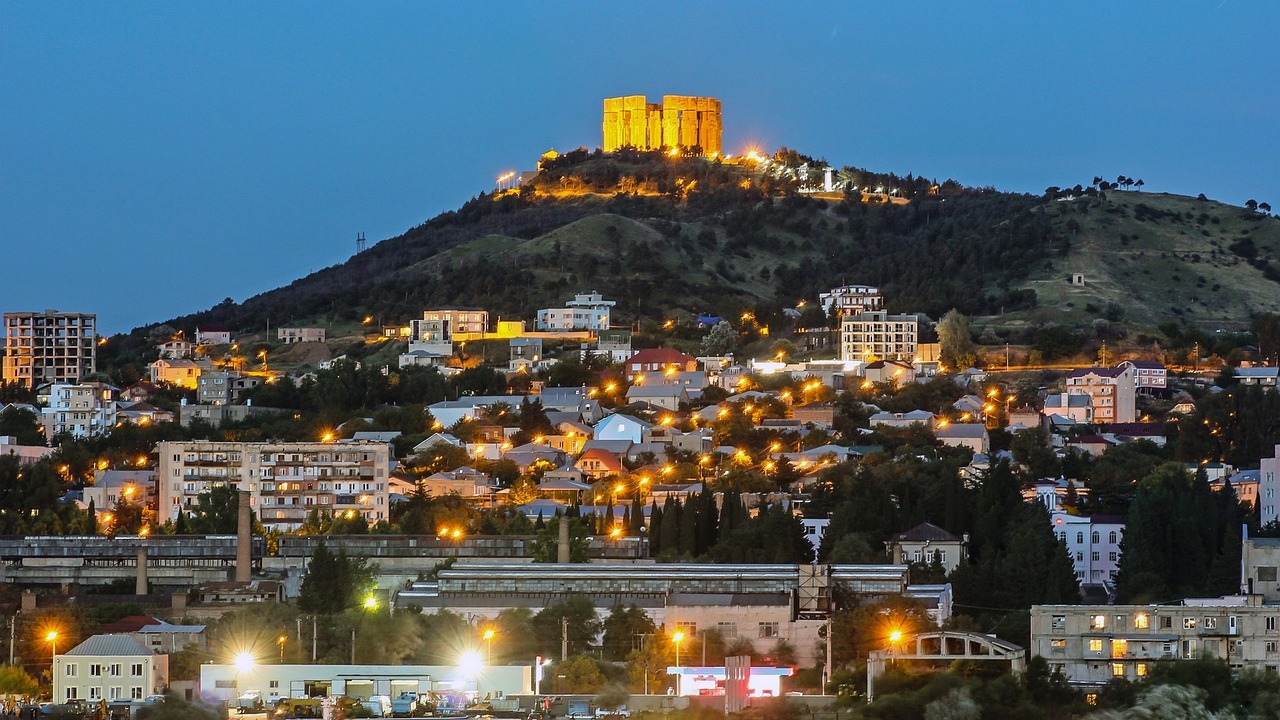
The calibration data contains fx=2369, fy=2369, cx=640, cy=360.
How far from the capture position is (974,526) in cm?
6569

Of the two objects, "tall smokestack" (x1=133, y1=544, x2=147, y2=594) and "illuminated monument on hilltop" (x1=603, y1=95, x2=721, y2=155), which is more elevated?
"illuminated monument on hilltop" (x1=603, y1=95, x2=721, y2=155)

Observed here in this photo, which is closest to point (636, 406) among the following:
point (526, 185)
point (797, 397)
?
point (797, 397)

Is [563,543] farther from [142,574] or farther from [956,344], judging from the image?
[956,344]

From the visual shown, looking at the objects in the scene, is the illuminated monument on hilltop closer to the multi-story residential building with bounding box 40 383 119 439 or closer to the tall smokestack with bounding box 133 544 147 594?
the multi-story residential building with bounding box 40 383 119 439

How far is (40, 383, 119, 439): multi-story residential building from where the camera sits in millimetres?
93375

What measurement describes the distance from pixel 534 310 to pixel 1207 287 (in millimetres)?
35124

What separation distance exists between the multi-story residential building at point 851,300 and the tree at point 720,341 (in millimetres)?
5117

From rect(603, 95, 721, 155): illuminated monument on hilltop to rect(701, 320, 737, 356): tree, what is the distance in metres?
51.9

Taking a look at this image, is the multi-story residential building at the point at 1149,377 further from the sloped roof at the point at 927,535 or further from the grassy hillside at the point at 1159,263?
the sloped roof at the point at 927,535

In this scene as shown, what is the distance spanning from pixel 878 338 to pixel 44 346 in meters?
39.9

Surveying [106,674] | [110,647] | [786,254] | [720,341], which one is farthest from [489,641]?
[786,254]

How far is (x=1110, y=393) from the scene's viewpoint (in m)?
93.4

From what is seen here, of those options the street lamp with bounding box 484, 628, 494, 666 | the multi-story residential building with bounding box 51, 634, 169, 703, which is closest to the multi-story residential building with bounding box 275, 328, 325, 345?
the street lamp with bounding box 484, 628, 494, 666

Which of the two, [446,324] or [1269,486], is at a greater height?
[446,324]
